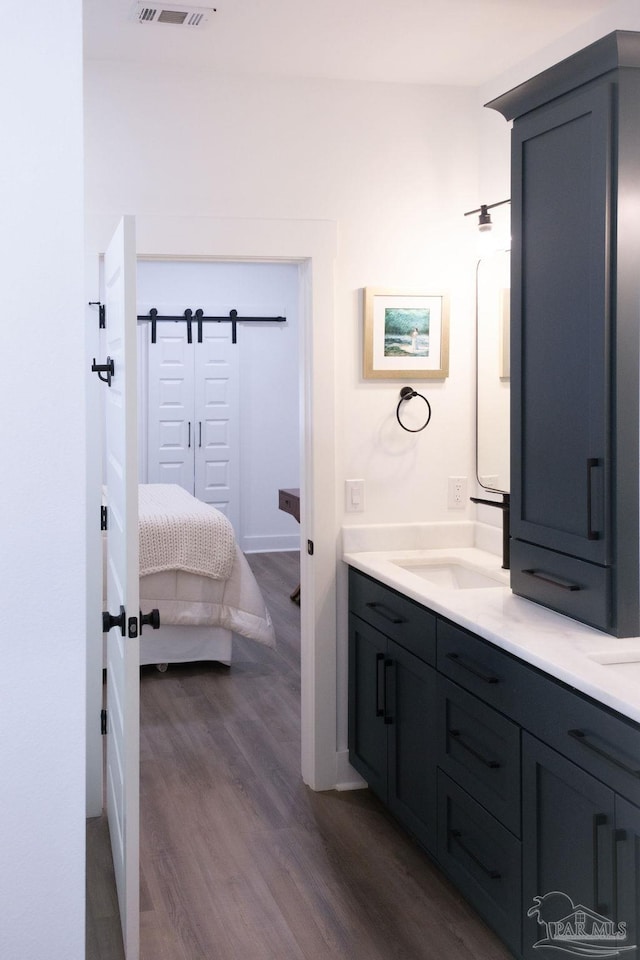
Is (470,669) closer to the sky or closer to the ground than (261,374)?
closer to the ground

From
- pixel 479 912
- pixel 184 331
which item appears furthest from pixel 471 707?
pixel 184 331

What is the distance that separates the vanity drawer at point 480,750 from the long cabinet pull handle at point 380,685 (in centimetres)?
50

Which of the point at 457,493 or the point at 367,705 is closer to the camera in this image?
the point at 367,705

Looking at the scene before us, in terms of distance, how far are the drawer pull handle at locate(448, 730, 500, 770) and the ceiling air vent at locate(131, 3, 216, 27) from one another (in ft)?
7.29

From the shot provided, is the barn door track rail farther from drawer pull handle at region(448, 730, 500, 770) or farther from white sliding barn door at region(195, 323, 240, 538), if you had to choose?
drawer pull handle at region(448, 730, 500, 770)

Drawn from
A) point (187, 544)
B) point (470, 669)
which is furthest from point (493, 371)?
point (187, 544)

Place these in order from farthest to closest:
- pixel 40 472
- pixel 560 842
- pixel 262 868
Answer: pixel 262 868 → pixel 560 842 → pixel 40 472

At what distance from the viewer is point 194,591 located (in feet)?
17.1

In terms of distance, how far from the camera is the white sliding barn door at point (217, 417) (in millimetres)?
8250

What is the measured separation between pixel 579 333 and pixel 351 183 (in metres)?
1.46

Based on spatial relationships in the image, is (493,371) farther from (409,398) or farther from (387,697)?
(387,697)

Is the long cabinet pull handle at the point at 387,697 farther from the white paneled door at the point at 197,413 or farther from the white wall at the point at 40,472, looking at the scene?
the white paneled door at the point at 197,413

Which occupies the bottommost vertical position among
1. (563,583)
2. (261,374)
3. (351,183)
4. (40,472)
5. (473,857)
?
(473,857)

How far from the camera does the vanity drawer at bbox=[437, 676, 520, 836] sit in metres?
2.39
